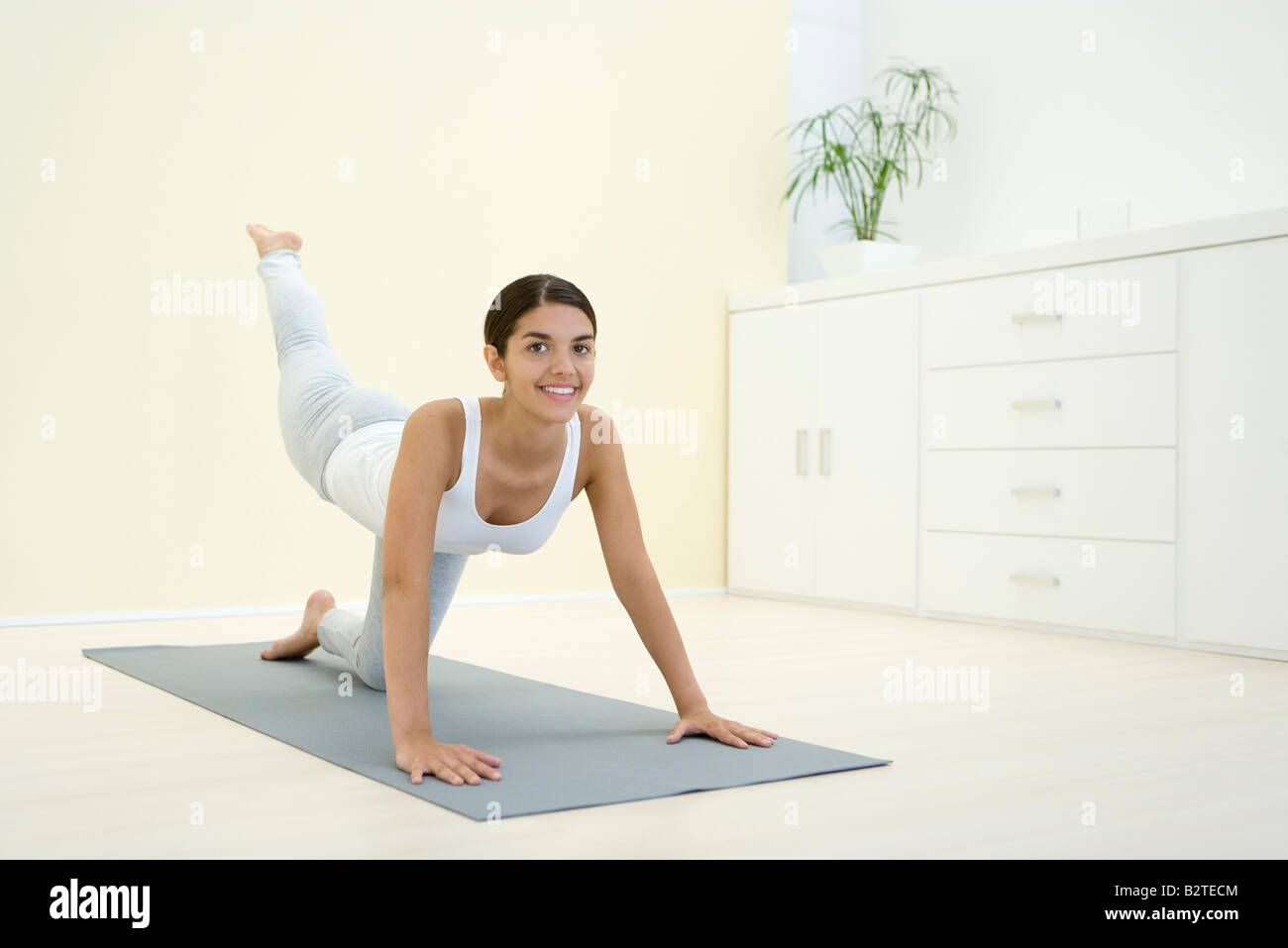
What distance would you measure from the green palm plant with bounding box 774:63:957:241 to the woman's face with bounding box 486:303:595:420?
2544 mm

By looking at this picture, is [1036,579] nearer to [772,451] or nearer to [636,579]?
[772,451]

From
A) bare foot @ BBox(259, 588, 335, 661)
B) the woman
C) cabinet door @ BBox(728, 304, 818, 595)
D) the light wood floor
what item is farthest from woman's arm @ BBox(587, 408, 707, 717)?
cabinet door @ BBox(728, 304, 818, 595)

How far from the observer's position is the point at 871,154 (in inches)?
171

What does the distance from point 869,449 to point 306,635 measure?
1.87 m

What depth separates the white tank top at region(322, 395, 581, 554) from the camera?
1867 mm

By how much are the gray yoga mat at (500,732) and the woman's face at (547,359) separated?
50 centimetres

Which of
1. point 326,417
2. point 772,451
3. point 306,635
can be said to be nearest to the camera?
point 326,417

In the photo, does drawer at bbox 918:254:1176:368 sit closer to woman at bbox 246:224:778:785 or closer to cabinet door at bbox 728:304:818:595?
cabinet door at bbox 728:304:818:595

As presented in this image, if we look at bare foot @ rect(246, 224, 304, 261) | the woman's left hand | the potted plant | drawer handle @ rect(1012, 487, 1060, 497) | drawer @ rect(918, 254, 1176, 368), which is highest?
the potted plant

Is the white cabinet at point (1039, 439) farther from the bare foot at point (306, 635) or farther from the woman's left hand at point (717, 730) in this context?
the bare foot at point (306, 635)

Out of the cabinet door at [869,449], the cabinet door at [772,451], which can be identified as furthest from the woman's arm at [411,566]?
A: the cabinet door at [772,451]

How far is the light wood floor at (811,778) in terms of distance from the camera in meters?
1.40

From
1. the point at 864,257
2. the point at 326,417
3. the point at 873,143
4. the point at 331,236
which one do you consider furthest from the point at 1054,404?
the point at 331,236
